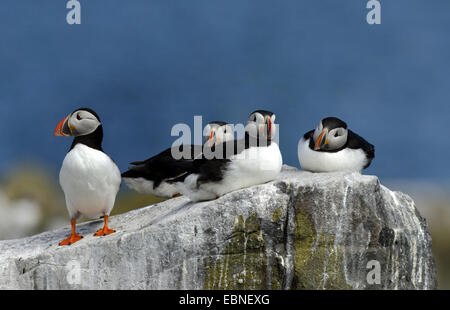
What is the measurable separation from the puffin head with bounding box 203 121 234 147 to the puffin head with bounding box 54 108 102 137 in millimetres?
1543

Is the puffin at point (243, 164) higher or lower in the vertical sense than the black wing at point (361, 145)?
lower

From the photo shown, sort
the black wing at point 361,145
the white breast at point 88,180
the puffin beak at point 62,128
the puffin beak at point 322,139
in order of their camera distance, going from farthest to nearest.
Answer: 1. the black wing at point 361,145
2. the puffin beak at point 322,139
3. the puffin beak at point 62,128
4. the white breast at point 88,180

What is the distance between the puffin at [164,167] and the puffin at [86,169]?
48.3 inches

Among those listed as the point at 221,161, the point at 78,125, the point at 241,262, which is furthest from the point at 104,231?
the point at 241,262

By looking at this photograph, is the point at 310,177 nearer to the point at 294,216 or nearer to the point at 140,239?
the point at 294,216

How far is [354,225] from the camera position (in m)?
5.44

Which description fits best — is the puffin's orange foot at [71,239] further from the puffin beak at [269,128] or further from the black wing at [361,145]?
the black wing at [361,145]

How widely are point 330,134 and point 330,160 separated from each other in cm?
26

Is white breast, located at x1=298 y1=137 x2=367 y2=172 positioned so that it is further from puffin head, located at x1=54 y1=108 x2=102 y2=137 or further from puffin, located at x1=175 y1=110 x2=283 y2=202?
puffin head, located at x1=54 y1=108 x2=102 y2=137

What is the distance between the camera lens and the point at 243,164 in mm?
5641

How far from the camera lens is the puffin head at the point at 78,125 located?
6223mm

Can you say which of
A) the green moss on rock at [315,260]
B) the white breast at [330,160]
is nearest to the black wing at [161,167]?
the white breast at [330,160]

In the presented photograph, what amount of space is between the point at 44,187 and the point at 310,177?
8221 millimetres

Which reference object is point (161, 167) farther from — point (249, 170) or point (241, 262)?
point (241, 262)
